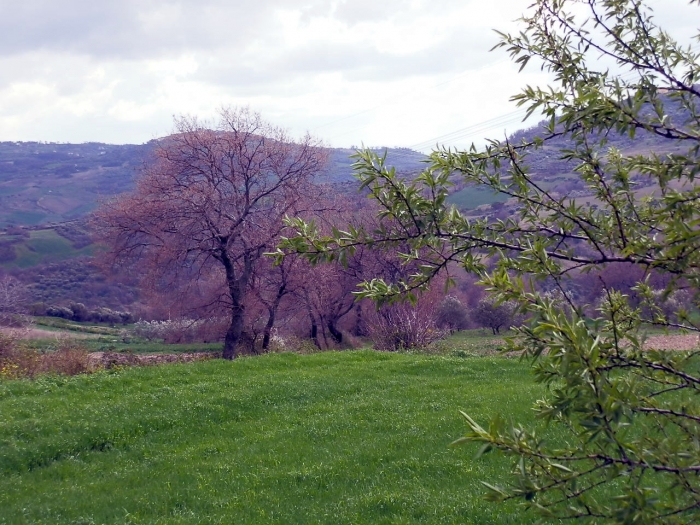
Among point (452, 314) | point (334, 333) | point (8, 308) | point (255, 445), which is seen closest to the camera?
point (255, 445)

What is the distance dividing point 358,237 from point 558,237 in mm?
824

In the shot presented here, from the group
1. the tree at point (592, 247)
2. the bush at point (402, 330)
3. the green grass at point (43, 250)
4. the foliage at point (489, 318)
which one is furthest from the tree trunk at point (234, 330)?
the green grass at point (43, 250)

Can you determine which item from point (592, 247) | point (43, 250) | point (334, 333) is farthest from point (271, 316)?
point (43, 250)

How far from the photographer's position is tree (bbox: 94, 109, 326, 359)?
19.3 meters

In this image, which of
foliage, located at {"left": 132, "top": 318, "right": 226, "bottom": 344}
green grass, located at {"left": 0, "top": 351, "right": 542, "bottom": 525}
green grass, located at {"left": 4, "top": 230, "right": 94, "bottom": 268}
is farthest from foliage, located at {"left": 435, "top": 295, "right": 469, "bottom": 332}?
green grass, located at {"left": 4, "top": 230, "right": 94, "bottom": 268}

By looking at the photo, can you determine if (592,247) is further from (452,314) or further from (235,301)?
(452,314)

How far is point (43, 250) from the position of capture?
52406 mm

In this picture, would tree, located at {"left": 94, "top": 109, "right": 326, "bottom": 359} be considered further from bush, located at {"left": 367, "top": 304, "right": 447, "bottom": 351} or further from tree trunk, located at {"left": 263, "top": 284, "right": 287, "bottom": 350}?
bush, located at {"left": 367, "top": 304, "right": 447, "bottom": 351}

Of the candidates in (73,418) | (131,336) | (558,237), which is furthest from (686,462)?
(131,336)

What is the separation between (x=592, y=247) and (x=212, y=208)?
1786 cm

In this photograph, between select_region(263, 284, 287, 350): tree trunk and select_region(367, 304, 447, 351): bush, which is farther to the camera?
select_region(263, 284, 287, 350): tree trunk

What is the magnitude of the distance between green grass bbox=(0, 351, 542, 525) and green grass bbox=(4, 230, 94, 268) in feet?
138

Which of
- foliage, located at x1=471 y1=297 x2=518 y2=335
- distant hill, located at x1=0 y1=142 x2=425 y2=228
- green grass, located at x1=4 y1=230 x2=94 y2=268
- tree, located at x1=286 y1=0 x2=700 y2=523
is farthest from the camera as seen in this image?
distant hill, located at x1=0 y1=142 x2=425 y2=228

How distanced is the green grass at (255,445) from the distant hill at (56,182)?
2216 inches
